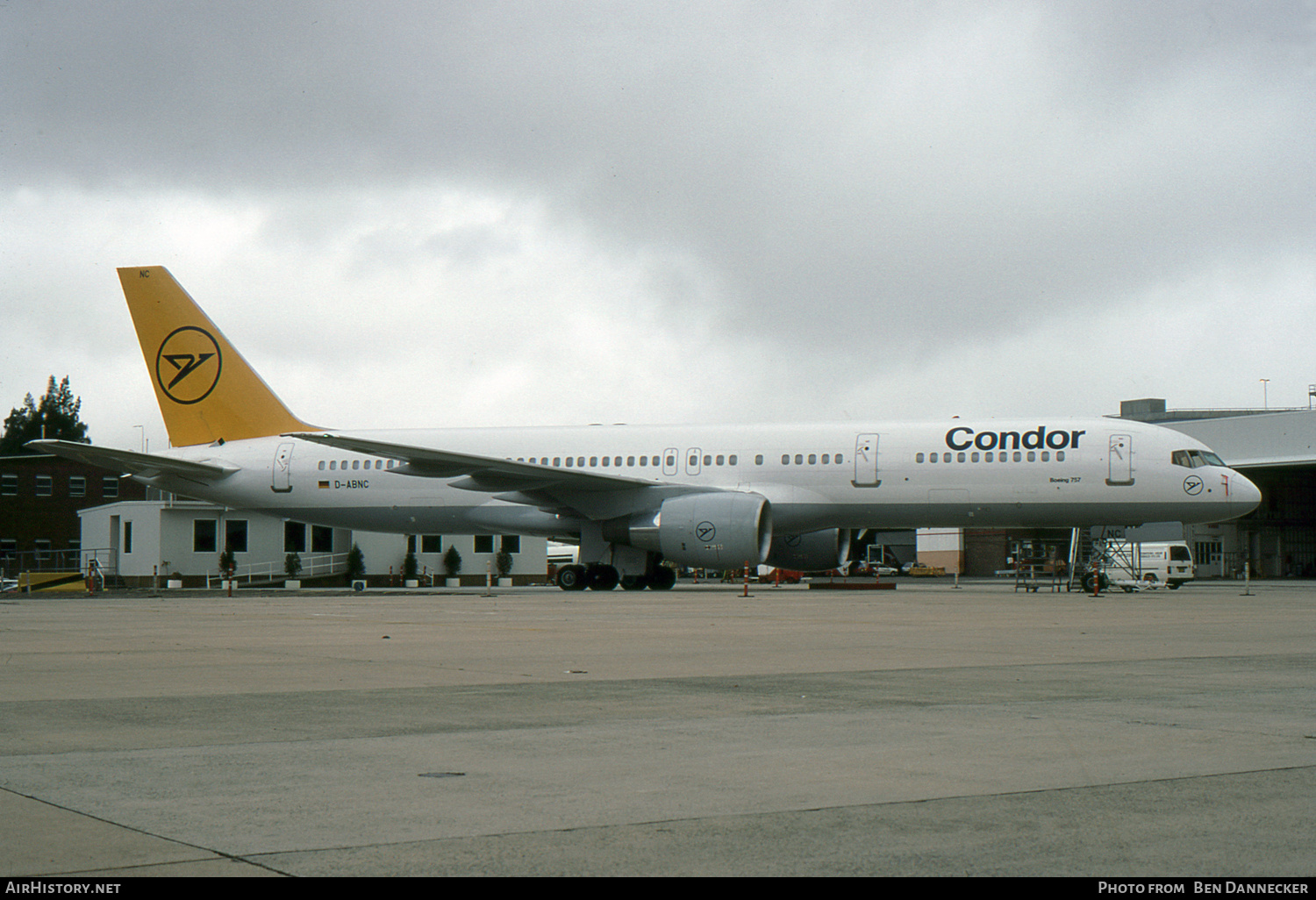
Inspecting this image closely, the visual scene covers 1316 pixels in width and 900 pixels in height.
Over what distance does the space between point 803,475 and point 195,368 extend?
53.4ft

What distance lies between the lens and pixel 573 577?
97.2 feet

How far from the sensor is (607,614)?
57.3 feet

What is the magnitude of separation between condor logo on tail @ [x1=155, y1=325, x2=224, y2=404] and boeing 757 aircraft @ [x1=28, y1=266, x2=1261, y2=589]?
0.05 metres

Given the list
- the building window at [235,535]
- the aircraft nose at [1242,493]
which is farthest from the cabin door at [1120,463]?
the building window at [235,535]

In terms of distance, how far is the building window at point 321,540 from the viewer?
46000 mm

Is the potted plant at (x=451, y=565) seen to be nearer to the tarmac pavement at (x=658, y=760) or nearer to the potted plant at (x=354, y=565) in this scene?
the potted plant at (x=354, y=565)

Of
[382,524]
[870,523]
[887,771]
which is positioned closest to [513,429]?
[382,524]

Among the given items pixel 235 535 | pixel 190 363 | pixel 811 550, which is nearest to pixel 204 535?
pixel 235 535

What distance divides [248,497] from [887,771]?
29.6m

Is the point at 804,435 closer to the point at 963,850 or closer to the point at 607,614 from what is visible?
the point at 607,614

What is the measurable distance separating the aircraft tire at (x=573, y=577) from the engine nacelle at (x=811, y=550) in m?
4.46

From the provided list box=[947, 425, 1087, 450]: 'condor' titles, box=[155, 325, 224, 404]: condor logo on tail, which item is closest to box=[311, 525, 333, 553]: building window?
box=[155, 325, 224, 404]: condor logo on tail

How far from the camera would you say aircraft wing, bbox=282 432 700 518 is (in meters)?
26.7

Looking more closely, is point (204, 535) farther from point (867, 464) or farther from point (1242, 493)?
point (1242, 493)
